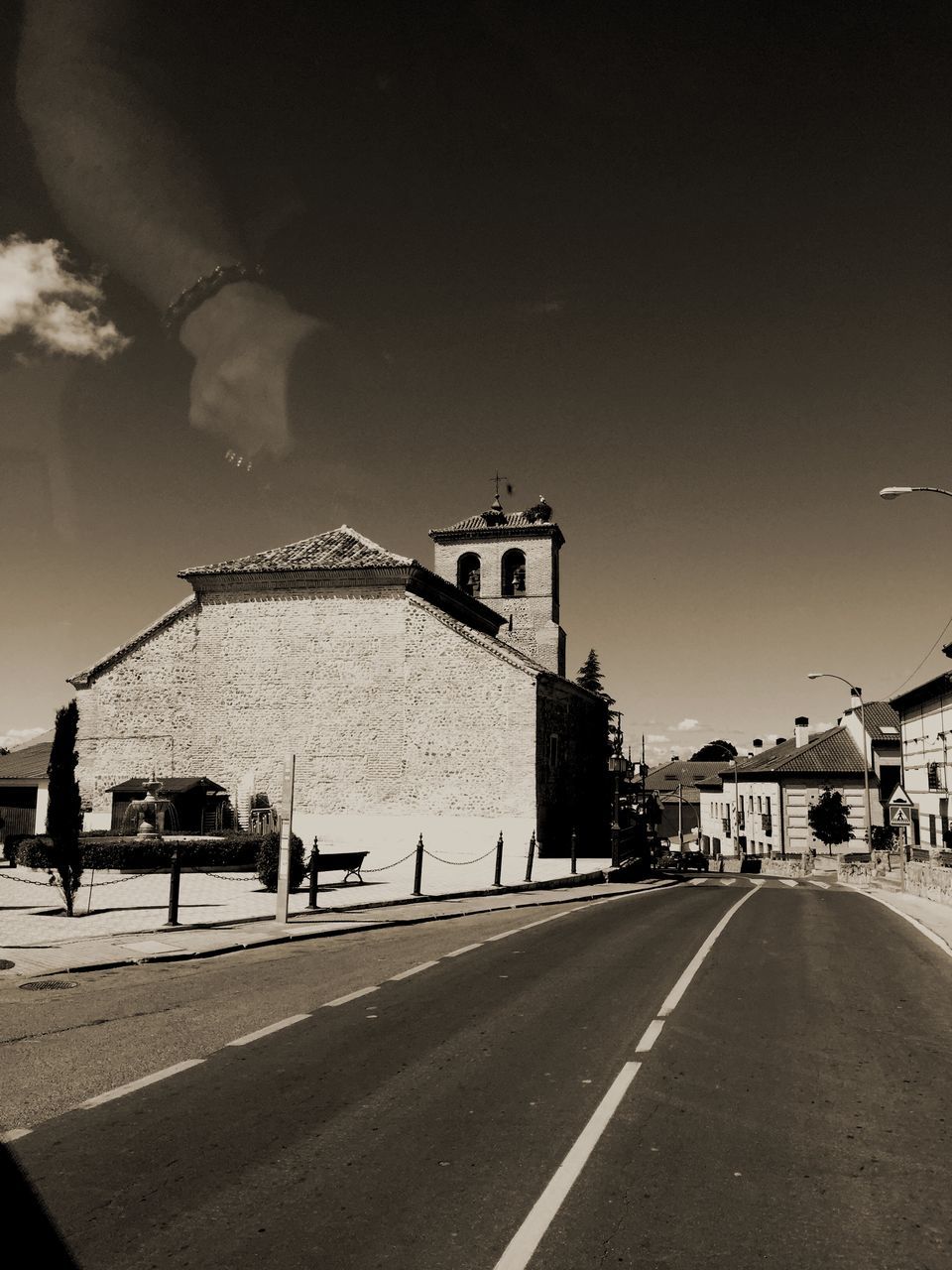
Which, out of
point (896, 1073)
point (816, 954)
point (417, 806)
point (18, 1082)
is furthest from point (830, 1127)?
point (417, 806)

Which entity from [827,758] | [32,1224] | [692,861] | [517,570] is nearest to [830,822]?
[827,758]

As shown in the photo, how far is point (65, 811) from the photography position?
14945mm

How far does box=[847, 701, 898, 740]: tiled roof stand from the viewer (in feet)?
170

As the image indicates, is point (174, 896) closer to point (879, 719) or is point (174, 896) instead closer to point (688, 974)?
point (688, 974)

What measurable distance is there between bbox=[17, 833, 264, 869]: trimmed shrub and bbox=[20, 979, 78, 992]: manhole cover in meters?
12.1

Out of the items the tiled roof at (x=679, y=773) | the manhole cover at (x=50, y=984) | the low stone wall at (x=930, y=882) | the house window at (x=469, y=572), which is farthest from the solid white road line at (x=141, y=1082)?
the tiled roof at (x=679, y=773)

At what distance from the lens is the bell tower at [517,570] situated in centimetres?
4541

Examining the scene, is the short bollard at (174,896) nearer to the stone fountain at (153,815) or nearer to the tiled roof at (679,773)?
the stone fountain at (153,815)

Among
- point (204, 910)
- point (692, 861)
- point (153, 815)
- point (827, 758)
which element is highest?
point (827, 758)

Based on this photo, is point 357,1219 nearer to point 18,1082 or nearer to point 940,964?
point 18,1082

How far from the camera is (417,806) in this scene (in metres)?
30.0

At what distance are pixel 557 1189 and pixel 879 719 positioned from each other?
56503 millimetres

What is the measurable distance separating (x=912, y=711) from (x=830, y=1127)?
39854 mm

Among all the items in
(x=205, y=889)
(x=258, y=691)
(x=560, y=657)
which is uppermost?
(x=560, y=657)
